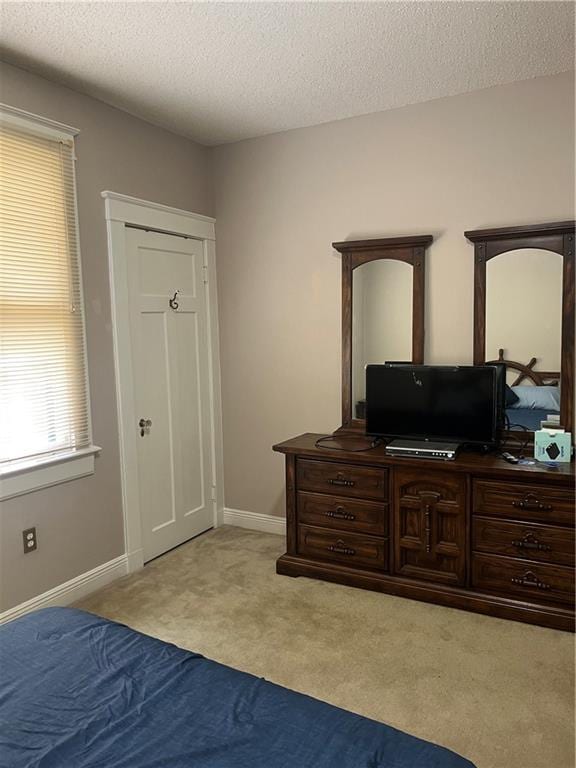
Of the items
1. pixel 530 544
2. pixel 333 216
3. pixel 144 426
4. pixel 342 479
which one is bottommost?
pixel 530 544

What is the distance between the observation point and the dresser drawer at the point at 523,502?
104 inches

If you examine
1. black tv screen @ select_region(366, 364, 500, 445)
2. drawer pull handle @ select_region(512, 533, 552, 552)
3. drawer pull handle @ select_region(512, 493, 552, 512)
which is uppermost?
black tv screen @ select_region(366, 364, 500, 445)

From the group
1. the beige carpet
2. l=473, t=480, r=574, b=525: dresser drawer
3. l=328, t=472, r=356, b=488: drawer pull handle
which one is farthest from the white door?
l=473, t=480, r=574, b=525: dresser drawer

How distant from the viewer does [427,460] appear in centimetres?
292

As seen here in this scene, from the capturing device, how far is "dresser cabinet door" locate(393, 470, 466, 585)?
289 cm

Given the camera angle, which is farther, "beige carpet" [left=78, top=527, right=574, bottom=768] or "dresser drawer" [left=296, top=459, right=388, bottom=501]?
"dresser drawer" [left=296, top=459, right=388, bottom=501]

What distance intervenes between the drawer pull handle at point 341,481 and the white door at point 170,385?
1168 mm

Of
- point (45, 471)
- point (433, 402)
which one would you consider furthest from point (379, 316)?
point (45, 471)

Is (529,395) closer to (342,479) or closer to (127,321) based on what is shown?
(342,479)

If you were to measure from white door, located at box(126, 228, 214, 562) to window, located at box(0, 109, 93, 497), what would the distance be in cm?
44

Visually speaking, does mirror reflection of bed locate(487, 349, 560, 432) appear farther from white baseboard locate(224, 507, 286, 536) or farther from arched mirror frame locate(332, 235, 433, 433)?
white baseboard locate(224, 507, 286, 536)

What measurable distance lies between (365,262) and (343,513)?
153cm

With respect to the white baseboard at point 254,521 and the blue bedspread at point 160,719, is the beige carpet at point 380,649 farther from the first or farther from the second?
the blue bedspread at point 160,719

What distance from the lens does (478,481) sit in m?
2.82
